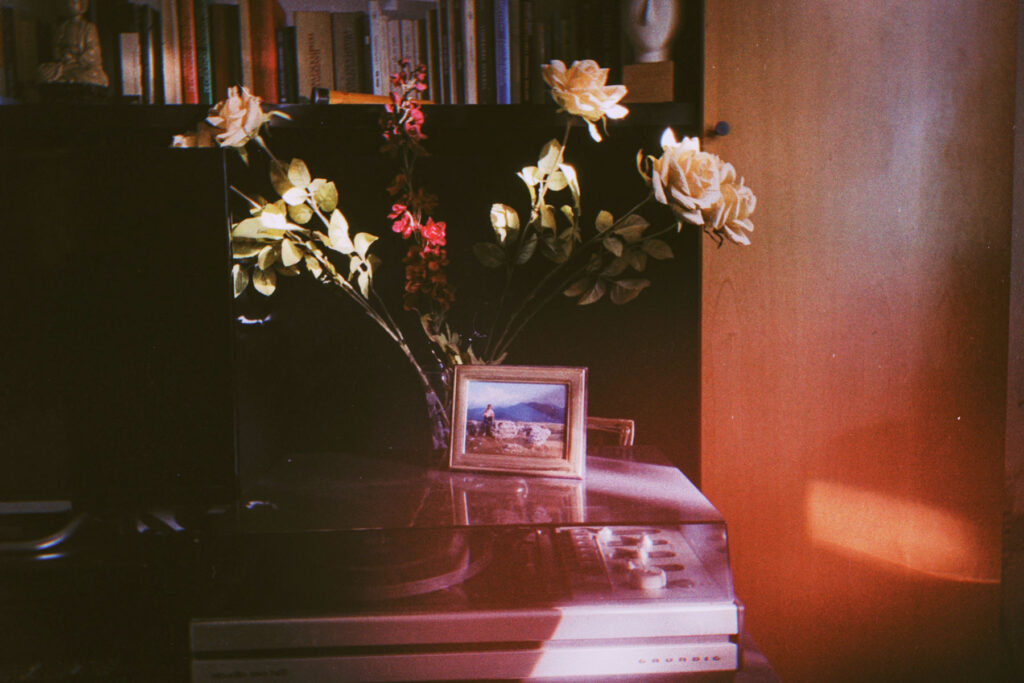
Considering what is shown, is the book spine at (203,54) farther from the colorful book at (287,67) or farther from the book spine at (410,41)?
the book spine at (410,41)

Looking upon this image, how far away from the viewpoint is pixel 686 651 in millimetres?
801

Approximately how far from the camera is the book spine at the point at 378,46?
115 centimetres

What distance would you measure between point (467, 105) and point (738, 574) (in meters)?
1.00

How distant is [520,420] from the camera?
1.01 meters

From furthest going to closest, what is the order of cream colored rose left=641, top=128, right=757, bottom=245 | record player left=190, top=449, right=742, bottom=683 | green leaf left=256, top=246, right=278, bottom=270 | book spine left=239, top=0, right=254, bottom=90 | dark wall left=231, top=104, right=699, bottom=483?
dark wall left=231, top=104, right=699, bottom=483 → book spine left=239, top=0, right=254, bottom=90 → green leaf left=256, top=246, right=278, bottom=270 → cream colored rose left=641, top=128, right=757, bottom=245 → record player left=190, top=449, right=742, bottom=683

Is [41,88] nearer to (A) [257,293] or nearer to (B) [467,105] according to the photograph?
(A) [257,293]

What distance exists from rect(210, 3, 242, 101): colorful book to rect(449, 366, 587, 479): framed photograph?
2.32ft

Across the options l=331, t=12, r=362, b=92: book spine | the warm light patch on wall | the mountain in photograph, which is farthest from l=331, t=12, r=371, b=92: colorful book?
the warm light patch on wall

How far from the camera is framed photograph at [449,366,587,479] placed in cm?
99

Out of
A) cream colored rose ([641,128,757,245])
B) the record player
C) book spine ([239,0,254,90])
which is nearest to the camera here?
the record player

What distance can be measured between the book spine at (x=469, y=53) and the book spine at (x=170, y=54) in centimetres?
53

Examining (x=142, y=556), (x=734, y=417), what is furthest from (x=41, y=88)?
(x=734, y=417)

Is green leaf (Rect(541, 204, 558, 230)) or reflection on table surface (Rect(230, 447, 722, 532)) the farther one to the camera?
green leaf (Rect(541, 204, 558, 230))

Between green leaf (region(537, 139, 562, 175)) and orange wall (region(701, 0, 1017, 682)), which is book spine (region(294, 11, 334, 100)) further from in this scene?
orange wall (region(701, 0, 1017, 682))
